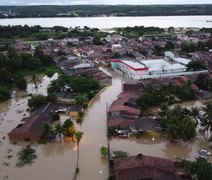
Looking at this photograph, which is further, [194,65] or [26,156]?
[194,65]

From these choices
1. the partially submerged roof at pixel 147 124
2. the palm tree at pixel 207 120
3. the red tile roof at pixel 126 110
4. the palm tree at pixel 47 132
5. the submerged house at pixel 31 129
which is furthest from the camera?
the red tile roof at pixel 126 110

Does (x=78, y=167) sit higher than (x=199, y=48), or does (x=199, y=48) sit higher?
(x=199, y=48)

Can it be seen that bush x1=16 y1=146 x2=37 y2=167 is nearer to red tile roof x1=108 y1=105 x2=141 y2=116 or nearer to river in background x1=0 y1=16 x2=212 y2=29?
red tile roof x1=108 y1=105 x2=141 y2=116

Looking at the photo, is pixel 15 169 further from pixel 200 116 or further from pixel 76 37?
pixel 76 37

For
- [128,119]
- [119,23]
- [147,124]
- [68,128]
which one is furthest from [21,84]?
[119,23]

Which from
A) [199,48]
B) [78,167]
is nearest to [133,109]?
[78,167]

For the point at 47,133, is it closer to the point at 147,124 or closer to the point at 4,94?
the point at 147,124

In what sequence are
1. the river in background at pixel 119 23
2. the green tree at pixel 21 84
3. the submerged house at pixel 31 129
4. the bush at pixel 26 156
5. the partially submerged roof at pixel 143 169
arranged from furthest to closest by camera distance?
the river in background at pixel 119 23 → the green tree at pixel 21 84 → the submerged house at pixel 31 129 → the bush at pixel 26 156 → the partially submerged roof at pixel 143 169

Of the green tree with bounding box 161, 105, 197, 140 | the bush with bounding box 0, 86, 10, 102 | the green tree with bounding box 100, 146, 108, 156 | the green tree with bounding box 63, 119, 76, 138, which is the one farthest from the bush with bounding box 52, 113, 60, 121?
the green tree with bounding box 161, 105, 197, 140

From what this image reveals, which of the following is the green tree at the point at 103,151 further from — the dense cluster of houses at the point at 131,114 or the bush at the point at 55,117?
the bush at the point at 55,117

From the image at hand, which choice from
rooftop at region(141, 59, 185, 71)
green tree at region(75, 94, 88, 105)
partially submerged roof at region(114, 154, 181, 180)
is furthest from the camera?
rooftop at region(141, 59, 185, 71)

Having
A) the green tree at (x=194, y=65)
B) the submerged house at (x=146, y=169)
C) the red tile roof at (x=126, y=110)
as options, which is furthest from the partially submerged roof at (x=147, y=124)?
the green tree at (x=194, y=65)
